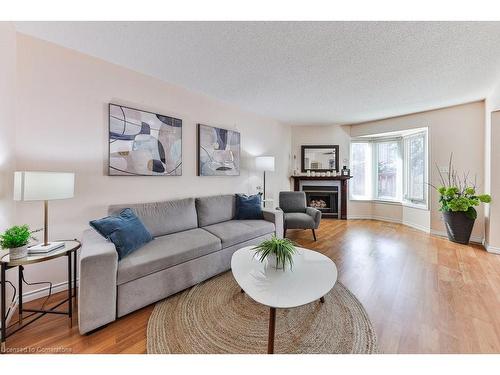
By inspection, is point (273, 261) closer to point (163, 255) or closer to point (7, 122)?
point (163, 255)

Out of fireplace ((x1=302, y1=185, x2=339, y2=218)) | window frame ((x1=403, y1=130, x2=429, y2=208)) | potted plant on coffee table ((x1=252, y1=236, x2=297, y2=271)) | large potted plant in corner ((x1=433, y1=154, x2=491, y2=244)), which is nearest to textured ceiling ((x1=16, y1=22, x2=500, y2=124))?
window frame ((x1=403, y1=130, x2=429, y2=208))

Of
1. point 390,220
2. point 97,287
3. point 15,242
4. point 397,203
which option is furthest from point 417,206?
point 15,242

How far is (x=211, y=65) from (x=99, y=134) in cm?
140

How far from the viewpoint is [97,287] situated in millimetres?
1486

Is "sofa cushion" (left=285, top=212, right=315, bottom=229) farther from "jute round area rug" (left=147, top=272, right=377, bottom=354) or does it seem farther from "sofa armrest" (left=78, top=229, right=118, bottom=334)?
"sofa armrest" (left=78, top=229, right=118, bottom=334)

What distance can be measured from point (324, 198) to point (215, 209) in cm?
340

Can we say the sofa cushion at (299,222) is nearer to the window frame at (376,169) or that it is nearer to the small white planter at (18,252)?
the window frame at (376,169)

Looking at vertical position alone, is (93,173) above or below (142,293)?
above

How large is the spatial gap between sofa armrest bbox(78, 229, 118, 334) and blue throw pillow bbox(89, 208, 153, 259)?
0.15 metres

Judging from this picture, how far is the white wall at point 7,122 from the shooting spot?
1588 millimetres

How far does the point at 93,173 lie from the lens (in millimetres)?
2176

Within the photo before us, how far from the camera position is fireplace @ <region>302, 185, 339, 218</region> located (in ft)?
17.4
